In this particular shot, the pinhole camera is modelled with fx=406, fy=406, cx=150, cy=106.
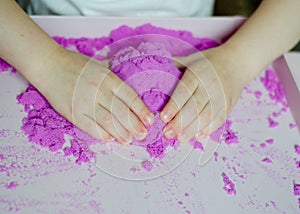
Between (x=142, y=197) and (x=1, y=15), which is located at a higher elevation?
(x=1, y=15)

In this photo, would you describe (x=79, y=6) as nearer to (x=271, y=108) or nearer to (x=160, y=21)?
(x=160, y=21)

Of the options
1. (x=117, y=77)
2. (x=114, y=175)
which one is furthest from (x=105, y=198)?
(x=117, y=77)

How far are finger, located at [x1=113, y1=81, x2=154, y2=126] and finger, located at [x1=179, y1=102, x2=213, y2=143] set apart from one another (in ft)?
0.18

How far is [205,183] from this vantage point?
0.52 meters

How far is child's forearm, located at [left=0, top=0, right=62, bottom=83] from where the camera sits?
588 millimetres

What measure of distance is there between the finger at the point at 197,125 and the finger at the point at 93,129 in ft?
0.32

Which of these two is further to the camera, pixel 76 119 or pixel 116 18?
pixel 116 18

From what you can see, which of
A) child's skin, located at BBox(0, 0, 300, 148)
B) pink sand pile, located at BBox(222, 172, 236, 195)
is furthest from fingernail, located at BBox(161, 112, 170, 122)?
pink sand pile, located at BBox(222, 172, 236, 195)

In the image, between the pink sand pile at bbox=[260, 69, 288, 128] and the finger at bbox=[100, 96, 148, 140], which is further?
the pink sand pile at bbox=[260, 69, 288, 128]

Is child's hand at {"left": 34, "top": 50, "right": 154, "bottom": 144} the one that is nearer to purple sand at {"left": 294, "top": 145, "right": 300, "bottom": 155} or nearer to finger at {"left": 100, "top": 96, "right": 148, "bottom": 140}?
finger at {"left": 100, "top": 96, "right": 148, "bottom": 140}

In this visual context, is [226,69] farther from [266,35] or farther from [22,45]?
[22,45]

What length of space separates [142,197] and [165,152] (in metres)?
0.08

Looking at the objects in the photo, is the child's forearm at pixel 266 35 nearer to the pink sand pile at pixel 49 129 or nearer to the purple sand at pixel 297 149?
the purple sand at pixel 297 149

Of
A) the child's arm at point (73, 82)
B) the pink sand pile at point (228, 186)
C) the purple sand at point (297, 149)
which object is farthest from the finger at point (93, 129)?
the purple sand at point (297, 149)
